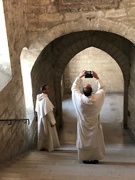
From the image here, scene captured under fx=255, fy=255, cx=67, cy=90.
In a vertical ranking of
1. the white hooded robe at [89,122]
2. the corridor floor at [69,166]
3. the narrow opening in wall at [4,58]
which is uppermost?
the narrow opening in wall at [4,58]

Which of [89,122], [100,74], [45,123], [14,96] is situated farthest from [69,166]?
[100,74]

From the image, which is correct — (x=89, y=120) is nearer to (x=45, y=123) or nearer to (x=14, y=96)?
(x=45, y=123)

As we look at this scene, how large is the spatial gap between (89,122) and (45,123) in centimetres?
119

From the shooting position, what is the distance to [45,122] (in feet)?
16.1

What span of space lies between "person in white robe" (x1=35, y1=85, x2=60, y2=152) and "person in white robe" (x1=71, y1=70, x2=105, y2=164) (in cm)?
84

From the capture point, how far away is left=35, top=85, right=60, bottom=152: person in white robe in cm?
472

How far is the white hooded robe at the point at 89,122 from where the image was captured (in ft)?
12.6

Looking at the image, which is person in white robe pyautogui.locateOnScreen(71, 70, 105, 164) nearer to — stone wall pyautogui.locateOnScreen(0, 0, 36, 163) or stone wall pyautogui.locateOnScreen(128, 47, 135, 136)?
stone wall pyautogui.locateOnScreen(0, 0, 36, 163)

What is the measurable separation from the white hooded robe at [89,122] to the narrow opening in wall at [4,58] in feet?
3.62

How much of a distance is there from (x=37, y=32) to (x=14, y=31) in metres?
0.82

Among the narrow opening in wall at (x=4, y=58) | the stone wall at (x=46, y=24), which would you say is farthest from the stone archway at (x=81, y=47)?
the narrow opening in wall at (x=4, y=58)

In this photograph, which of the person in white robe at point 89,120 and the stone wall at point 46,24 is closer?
the person in white robe at point 89,120

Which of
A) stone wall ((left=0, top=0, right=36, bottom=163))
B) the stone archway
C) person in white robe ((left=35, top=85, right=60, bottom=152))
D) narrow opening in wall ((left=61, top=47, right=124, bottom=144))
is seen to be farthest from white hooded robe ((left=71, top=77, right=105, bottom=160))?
narrow opening in wall ((left=61, top=47, right=124, bottom=144))

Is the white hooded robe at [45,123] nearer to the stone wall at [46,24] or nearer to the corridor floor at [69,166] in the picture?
the corridor floor at [69,166]
